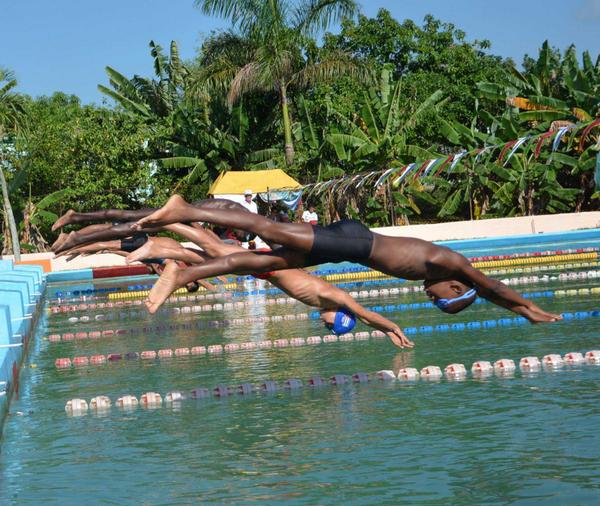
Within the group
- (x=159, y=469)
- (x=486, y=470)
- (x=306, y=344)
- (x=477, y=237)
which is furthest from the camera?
(x=477, y=237)

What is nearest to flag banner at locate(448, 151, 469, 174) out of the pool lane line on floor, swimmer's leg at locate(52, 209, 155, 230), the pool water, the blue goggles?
the pool lane line on floor

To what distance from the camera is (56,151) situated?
37.3 m

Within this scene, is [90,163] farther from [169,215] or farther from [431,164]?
[169,215]

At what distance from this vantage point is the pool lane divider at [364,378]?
32.1 feet

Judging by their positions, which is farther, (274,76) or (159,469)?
(274,76)

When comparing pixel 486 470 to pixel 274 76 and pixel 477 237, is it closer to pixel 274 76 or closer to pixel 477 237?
pixel 477 237

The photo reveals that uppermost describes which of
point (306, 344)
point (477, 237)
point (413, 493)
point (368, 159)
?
point (368, 159)

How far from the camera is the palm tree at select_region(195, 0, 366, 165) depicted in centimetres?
3562

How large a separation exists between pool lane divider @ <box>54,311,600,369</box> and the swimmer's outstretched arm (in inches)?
181

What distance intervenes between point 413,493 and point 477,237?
26468 mm

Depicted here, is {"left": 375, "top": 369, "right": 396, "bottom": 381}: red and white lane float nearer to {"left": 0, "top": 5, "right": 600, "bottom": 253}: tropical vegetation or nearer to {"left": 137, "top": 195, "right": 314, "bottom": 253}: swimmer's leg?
{"left": 137, "top": 195, "right": 314, "bottom": 253}: swimmer's leg

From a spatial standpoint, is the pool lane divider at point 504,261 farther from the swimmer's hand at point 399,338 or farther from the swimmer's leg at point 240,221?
the swimmer's leg at point 240,221

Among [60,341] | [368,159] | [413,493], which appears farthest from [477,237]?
[413,493]

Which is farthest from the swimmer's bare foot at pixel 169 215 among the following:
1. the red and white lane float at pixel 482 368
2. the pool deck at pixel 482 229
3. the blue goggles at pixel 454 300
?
the pool deck at pixel 482 229
